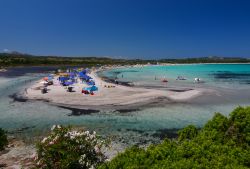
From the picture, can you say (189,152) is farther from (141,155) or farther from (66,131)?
(66,131)

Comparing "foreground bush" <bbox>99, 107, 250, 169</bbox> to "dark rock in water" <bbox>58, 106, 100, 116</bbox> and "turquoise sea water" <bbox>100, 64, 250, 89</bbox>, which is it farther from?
"turquoise sea water" <bbox>100, 64, 250, 89</bbox>

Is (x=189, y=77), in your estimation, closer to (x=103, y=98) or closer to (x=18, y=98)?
(x=103, y=98)

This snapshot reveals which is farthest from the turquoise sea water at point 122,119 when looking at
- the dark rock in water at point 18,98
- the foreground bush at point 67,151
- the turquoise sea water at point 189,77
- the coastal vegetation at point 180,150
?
the turquoise sea water at point 189,77

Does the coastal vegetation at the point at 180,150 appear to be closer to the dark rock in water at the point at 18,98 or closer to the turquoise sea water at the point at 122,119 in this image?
the turquoise sea water at the point at 122,119

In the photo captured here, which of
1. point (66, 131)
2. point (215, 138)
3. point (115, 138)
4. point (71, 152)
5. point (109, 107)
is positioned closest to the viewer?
point (215, 138)

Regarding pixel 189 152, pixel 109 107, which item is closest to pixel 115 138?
pixel 109 107

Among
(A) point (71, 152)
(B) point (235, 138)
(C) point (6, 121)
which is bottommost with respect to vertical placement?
(C) point (6, 121)
